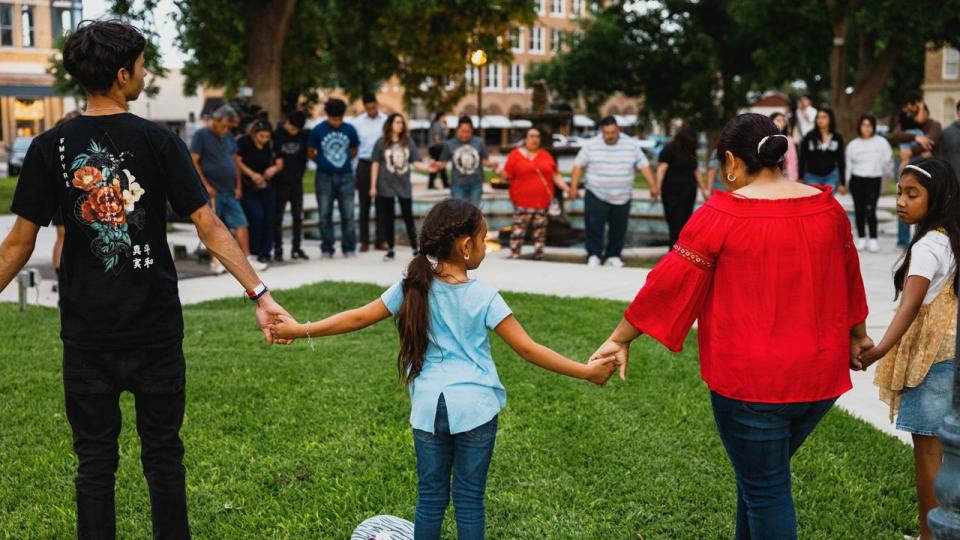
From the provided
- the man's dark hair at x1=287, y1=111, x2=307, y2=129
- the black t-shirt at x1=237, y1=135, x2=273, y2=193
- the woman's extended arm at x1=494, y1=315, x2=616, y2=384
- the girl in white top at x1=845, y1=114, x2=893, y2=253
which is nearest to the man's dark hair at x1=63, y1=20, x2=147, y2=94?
Result: the woman's extended arm at x1=494, y1=315, x2=616, y2=384

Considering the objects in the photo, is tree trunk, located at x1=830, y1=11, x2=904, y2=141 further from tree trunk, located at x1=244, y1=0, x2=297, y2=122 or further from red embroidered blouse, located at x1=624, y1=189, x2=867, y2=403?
red embroidered blouse, located at x1=624, y1=189, x2=867, y2=403

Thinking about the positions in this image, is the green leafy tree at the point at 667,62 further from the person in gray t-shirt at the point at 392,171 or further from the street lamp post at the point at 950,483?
the street lamp post at the point at 950,483

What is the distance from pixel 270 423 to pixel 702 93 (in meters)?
38.9

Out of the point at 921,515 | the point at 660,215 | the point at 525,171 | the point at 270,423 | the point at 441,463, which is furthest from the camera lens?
the point at 660,215

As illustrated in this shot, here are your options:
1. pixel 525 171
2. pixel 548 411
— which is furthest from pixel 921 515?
pixel 525 171

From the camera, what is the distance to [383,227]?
547 inches

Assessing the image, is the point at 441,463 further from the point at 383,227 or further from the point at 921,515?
the point at 383,227

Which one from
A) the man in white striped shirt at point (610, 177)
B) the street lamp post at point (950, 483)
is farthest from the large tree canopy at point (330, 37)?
the street lamp post at point (950, 483)

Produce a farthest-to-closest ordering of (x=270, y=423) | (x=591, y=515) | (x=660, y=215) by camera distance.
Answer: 1. (x=660, y=215)
2. (x=270, y=423)
3. (x=591, y=515)

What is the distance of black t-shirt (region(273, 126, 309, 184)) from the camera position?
13.0 m

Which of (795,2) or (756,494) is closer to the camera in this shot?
(756,494)

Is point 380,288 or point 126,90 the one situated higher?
point 126,90

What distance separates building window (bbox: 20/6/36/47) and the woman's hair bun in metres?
59.6

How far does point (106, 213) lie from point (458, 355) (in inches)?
49.6
